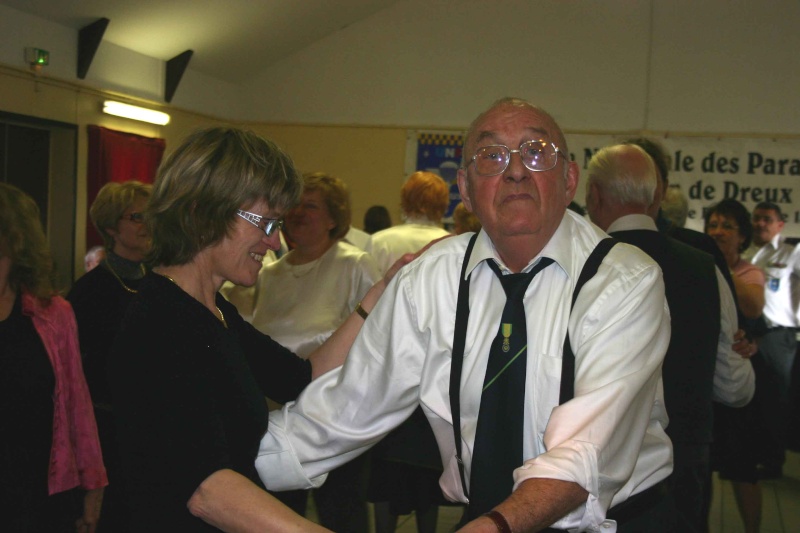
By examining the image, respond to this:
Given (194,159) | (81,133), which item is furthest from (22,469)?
(81,133)

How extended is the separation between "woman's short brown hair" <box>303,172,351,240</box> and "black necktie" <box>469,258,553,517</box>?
2.19 metres

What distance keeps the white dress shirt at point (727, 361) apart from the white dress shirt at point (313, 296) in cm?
129

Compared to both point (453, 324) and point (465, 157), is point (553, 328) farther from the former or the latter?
point (465, 157)

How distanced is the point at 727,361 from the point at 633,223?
682 millimetres

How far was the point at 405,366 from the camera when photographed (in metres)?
1.73

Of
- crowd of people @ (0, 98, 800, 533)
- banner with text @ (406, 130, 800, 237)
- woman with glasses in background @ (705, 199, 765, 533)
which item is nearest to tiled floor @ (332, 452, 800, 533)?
woman with glasses in background @ (705, 199, 765, 533)

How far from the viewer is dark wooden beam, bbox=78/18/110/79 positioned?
20.9ft

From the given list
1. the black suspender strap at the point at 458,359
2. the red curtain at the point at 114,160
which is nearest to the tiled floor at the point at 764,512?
the black suspender strap at the point at 458,359

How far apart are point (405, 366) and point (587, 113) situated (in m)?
7.06

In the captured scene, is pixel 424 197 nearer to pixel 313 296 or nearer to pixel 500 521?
pixel 313 296

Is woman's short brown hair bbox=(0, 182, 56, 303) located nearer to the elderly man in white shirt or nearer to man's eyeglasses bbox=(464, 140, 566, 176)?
the elderly man in white shirt

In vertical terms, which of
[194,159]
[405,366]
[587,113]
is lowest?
[405,366]

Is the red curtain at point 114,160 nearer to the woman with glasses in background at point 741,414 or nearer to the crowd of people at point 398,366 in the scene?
the crowd of people at point 398,366

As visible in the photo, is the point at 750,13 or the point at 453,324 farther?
the point at 750,13
